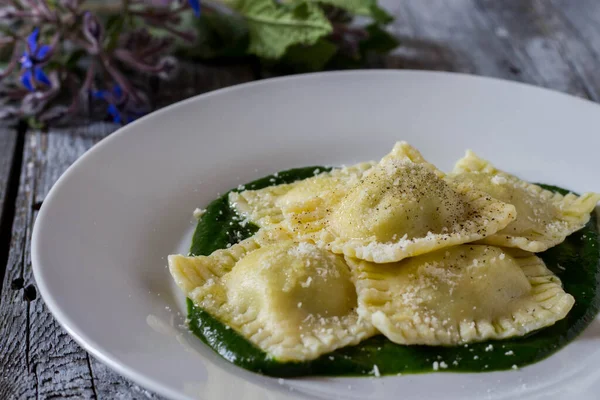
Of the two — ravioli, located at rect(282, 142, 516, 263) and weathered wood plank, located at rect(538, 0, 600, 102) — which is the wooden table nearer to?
weathered wood plank, located at rect(538, 0, 600, 102)

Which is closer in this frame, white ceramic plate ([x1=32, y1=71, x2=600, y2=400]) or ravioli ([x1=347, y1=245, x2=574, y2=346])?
white ceramic plate ([x1=32, y1=71, x2=600, y2=400])

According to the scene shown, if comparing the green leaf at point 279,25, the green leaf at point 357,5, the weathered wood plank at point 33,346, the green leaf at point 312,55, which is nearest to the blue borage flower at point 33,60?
the weathered wood plank at point 33,346

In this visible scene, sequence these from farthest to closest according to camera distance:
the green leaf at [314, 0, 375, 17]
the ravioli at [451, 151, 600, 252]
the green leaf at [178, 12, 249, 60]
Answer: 1. the green leaf at [178, 12, 249, 60]
2. the green leaf at [314, 0, 375, 17]
3. the ravioli at [451, 151, 600, 252]

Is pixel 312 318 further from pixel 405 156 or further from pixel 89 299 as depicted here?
pixel 405 156

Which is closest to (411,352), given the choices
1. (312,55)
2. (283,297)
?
(283,297)

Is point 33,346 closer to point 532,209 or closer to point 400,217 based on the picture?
point 400,217

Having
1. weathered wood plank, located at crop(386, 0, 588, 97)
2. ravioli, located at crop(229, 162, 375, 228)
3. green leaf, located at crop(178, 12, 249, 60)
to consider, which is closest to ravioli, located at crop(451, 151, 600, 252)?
ravioli, located at crop(229, 162, 375, 228)

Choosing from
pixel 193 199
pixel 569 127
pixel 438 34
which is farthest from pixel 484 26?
pixel 193 199
